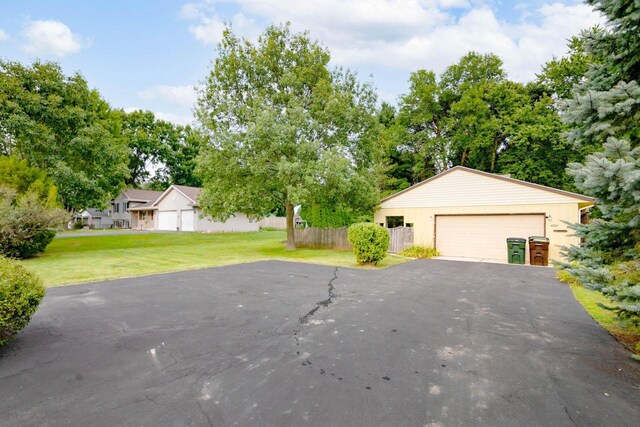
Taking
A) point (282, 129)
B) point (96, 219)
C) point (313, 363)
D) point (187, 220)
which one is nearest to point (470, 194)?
point (282, 129)

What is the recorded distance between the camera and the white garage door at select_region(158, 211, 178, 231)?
99.7 feet

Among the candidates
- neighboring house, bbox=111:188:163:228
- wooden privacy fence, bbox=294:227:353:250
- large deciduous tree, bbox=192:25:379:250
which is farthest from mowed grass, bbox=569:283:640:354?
neighboring house, bbox=111:188:163:228

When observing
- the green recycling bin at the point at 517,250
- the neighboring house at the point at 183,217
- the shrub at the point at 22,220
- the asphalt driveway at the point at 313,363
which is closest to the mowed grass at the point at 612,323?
the asphalt driveway at the point at 313,363

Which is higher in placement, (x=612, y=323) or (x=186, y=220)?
(x=186, y=220)

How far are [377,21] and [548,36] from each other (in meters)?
8.56

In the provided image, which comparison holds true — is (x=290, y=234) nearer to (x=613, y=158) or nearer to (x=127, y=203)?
(x=613, y=158)

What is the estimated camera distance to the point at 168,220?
31188 mm

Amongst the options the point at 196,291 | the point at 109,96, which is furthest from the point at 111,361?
the point at 109,96

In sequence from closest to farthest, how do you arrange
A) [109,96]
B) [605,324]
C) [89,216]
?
[605,324], [109,96], [89,216]

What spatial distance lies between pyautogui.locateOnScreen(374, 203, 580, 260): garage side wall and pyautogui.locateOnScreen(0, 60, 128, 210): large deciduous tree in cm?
1510

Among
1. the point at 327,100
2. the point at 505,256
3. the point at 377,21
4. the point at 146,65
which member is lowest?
the point at 505,256

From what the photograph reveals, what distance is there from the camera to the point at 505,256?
13.1 metres

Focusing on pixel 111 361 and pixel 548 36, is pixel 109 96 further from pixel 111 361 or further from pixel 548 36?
pixel 548 36

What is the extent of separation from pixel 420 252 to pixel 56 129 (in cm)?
1819
